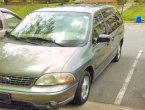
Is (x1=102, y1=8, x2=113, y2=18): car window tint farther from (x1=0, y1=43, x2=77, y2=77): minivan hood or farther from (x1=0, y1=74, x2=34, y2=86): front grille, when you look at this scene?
(x1=0, y1=74, x2=34, y2=86): front grille

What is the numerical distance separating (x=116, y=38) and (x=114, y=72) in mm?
854

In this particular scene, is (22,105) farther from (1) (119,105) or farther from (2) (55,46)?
(1) (119,105)

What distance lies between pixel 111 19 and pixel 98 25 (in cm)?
128

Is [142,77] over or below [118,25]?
below

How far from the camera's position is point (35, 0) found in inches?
1375

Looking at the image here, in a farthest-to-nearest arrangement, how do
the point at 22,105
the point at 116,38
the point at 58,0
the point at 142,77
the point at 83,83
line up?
the point at 58,0 → the point at 116,38 → the point at 142,77 → the point at 83,83 → the point at 22,105

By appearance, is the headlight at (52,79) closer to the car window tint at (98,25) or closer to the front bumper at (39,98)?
the front bumper at (39,98)

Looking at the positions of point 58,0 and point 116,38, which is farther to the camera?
point 58,0

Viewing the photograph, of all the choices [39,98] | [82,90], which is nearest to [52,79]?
[39,98]

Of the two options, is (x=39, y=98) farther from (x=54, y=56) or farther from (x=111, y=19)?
(x=111, y=19)

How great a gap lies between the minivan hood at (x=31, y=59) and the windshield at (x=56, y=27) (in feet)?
1.30

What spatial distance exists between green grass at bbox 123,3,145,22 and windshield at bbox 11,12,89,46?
1566 cm

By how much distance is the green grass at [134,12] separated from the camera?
72.9 feet

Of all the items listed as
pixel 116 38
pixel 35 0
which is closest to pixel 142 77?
pixel 116 38
